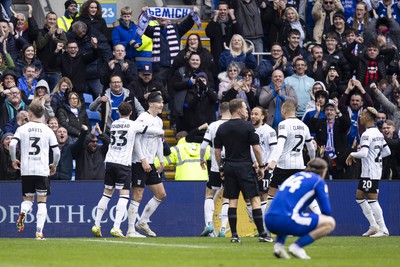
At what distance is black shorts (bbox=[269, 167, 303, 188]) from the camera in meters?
20.8

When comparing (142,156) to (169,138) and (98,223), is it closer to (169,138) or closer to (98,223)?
(98,223)

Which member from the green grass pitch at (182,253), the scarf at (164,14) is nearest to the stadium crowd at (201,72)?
the scarf at (164,14)

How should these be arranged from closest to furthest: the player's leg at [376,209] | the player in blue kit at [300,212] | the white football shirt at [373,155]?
the player in blue kit at [300,212] → the white football shirt at [373,155] → the player's leg at [376,209]

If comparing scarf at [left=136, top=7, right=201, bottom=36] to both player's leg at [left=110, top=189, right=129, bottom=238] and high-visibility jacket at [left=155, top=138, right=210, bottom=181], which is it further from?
player's leg at [left=110, top=189, right=129, bottom=238]

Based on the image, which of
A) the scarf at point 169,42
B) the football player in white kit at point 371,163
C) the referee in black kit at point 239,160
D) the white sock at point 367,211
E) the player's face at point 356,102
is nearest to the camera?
the referee in black kit at point 239,160

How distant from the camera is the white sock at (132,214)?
2156cm

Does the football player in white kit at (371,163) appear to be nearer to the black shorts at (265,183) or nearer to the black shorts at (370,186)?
the black shorts at (370,186)

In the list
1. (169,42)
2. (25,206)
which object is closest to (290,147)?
(25,206)

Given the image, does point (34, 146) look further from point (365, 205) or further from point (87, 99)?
point (365, 205)

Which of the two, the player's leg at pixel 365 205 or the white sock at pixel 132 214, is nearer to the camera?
the white sock at pixel 132 214

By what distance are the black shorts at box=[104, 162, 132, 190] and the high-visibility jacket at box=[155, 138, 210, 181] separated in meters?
3.30

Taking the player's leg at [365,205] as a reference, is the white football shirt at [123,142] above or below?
above

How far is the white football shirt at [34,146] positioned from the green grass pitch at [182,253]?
120 cm

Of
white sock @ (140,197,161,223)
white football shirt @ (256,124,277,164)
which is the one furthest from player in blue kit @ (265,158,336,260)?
white sock @ (140,197,161,223)
